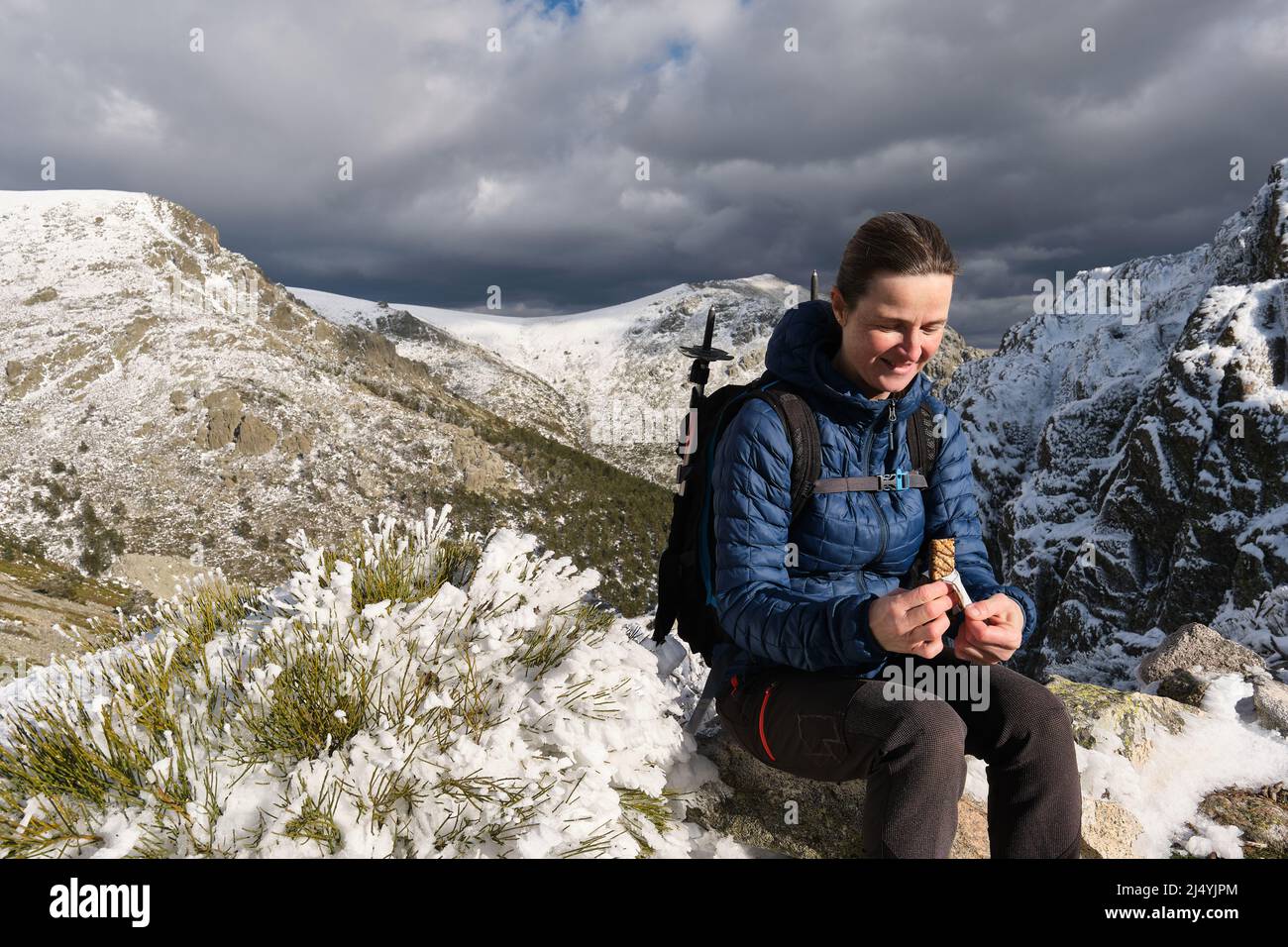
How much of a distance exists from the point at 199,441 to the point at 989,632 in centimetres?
8091

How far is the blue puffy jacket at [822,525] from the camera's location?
2.96 metres

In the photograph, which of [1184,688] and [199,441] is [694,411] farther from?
[199,441]

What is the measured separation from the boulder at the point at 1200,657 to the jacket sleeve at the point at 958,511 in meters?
3.94

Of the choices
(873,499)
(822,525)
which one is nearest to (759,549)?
(822,525)

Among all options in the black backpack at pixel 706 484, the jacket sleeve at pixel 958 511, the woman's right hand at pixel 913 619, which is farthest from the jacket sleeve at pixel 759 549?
the jacket sleeve at pixel 958 511

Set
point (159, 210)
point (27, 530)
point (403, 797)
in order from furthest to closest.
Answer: point (159, 210) → point (27, 530) → point (403, 797)

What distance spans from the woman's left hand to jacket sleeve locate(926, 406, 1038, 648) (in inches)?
25.6

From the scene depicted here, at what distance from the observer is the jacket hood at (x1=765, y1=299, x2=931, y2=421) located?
3.40 meters

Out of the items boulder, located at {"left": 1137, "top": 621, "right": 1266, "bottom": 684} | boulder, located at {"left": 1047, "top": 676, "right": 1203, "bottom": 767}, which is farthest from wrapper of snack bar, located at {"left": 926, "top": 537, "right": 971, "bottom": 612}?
boulder, located at {"left": 1137, "top": 621, "right": 1266, "bottom": 684}

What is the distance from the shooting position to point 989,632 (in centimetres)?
285
